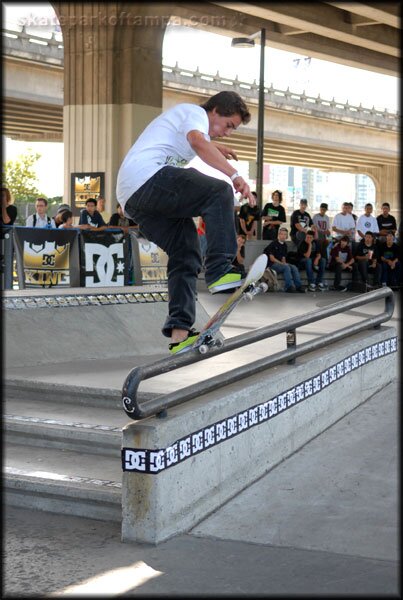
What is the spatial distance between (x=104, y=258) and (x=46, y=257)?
112cm

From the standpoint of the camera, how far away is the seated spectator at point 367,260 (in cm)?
1834

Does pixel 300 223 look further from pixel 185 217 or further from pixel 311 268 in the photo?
pixel 185 217

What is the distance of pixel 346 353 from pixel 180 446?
252 cm

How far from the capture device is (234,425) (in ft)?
15.5

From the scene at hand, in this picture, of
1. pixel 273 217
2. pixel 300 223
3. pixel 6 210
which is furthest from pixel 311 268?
pixel 6 210

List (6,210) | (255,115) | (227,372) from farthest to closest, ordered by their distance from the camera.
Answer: (255,115) < (6,210) < (227,372)

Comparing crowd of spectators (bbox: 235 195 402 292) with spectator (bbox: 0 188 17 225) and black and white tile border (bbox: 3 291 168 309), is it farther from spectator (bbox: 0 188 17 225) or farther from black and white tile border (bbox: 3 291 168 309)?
black and white tile border (bbox: 3 291 168 309)

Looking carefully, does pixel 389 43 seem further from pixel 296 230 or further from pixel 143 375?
pixel 143 375

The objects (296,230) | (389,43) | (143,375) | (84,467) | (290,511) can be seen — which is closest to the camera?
(143,375)

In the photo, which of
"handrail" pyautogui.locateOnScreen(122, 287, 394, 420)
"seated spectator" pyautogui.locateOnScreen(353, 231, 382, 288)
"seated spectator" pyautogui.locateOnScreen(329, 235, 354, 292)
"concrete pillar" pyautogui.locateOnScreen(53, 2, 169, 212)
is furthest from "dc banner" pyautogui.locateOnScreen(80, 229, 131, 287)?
"concrete pillar" pyautogui.locateOnScreen(53, 2, 169, 212)

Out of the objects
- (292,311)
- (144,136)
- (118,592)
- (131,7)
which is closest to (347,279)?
(292,311)

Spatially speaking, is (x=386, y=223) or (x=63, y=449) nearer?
(x=63, y=449)

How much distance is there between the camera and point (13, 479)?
4684mm

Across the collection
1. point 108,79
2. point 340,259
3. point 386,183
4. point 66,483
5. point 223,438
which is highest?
point 386,183
